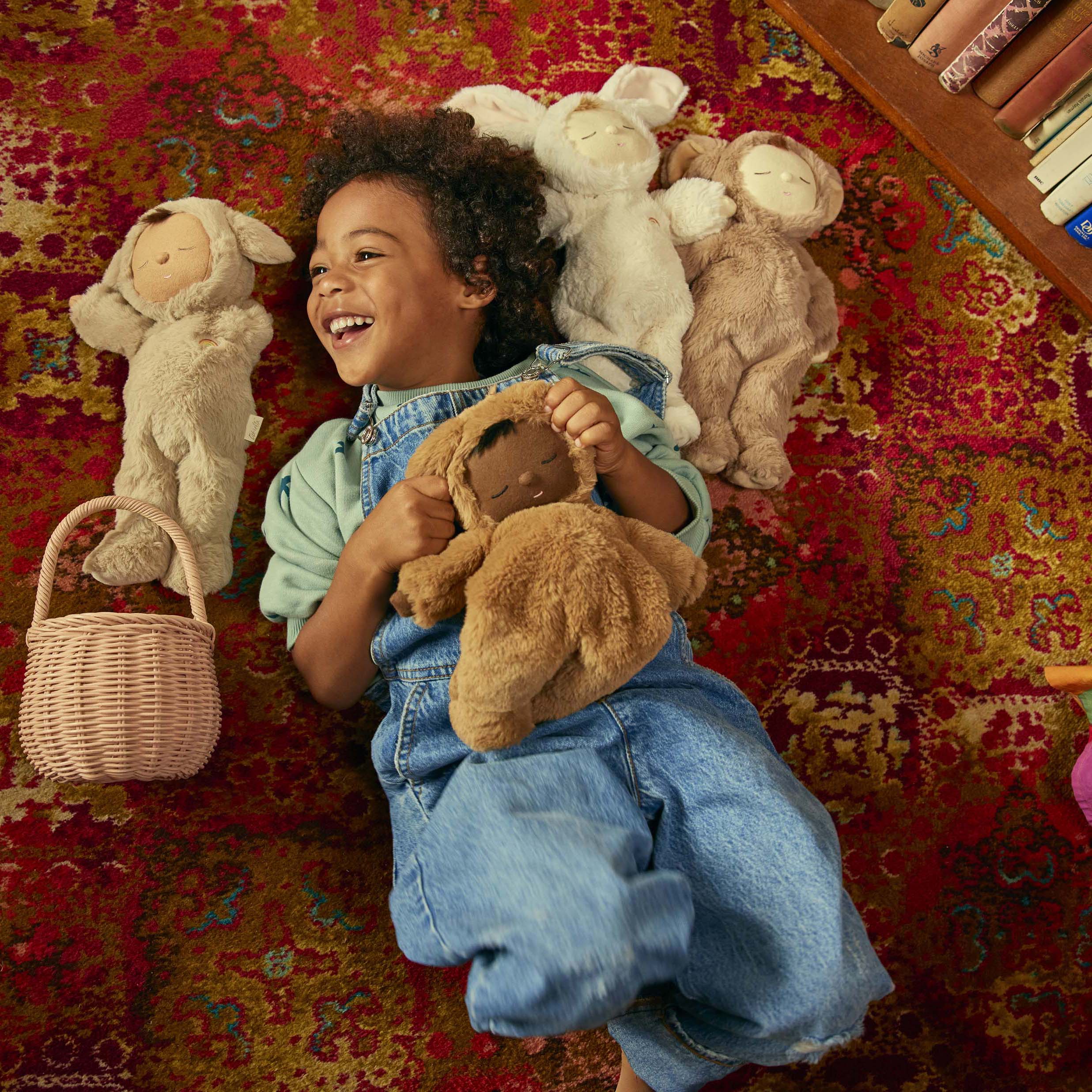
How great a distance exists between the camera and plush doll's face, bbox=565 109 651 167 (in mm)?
1067

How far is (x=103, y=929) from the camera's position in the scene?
926 mm

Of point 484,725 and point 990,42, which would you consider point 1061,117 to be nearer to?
point 990,42

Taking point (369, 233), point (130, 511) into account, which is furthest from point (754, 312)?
point (130, 511)

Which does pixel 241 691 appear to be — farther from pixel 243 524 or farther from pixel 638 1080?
pixel 638 1080

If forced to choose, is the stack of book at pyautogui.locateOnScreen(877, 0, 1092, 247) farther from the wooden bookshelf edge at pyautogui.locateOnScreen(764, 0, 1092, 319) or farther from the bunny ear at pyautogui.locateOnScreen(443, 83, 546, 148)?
the bunny ear at pyautogui.locateOnScreen(443, 83, 546, 148)

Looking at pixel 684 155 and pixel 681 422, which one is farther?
pixel 684 155

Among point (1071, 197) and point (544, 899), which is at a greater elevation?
point (1071, 197)

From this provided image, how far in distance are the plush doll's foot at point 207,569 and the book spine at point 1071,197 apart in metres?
1.32

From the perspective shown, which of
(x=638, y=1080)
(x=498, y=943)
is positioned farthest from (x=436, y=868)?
(x=638, y=1080)

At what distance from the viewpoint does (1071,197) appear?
121 centimetres

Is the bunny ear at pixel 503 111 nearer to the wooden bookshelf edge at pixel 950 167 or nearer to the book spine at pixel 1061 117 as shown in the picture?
the wooden bookshelf edge at pixel 950 167

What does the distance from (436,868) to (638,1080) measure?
0.40 metres

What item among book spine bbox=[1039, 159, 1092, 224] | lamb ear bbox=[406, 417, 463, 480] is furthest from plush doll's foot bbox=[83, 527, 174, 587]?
book spine bbox=[1039, 159, 1092, 224]

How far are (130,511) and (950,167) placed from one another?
51.8 inches
